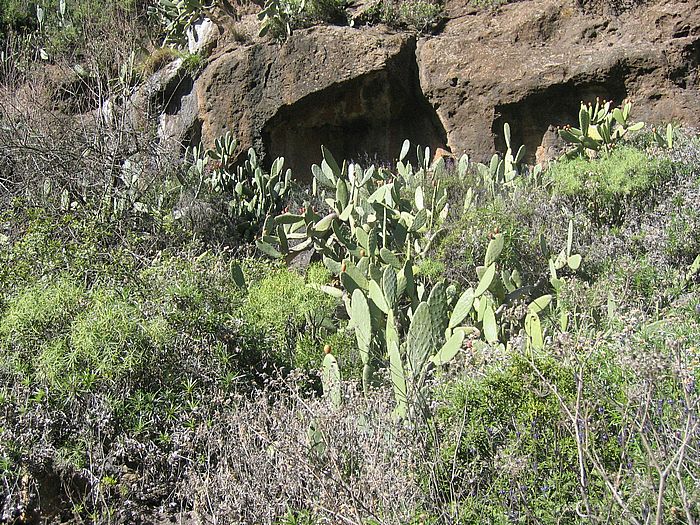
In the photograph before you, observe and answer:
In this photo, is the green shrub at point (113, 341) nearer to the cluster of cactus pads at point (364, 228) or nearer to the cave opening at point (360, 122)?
the cluster of cactus pads at point (364, 228)

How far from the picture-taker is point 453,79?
9.07m

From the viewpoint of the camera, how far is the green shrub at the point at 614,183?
651cm

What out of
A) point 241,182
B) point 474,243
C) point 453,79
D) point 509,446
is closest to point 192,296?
point 474,243

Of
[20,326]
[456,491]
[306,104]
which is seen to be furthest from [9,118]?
[456,491]

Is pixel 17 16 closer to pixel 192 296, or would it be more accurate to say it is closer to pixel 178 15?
pixel 178 15

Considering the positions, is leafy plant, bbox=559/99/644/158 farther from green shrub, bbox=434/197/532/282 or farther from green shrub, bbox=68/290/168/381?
green shrub, bbox=68/290/168/381

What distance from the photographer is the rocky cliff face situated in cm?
847

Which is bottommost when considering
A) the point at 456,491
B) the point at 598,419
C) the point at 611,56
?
the point at 456,491

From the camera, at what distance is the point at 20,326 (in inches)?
166

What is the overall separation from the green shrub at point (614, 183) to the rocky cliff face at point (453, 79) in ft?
6.83

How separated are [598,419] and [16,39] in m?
11.0

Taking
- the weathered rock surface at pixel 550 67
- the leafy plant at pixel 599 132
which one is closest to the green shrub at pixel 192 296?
the leafy plant at pixel 599 132

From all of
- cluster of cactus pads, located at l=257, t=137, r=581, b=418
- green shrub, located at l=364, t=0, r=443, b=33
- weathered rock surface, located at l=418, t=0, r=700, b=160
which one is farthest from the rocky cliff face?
cluster of cactus pads, located at l=257, t=137, r=581, b=418

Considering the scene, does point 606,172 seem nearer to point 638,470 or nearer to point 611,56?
point 611,56
